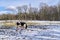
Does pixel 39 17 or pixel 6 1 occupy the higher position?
pixel 6 1

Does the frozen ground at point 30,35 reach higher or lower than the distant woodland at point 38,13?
lower

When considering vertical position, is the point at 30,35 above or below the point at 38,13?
below

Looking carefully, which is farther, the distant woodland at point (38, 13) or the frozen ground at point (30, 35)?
the distant woodland at point (38, 13)

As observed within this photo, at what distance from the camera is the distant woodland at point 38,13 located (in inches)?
368

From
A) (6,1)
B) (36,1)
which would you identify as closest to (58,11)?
(36,1)

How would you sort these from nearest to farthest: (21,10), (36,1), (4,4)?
(4,4)
(36,1)
(21,10)

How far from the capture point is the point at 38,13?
9.56 meters

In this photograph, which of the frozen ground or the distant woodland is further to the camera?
the distant woodland

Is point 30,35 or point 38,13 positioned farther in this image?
point 38,13

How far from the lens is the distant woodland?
935 cm

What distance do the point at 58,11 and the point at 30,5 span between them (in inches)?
63.5

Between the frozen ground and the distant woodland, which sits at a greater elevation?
the distant woodland

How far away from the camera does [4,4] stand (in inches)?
342

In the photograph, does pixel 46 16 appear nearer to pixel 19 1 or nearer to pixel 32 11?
pixel 32 11
